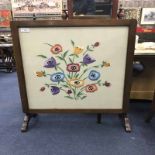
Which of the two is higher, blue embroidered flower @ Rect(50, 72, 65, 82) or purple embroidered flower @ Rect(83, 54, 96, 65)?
purple embroidered flower @ Rect(83, 54, 96, 65)

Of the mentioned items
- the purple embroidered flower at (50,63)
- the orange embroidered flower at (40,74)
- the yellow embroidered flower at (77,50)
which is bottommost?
the orange embroidered flower at (40,74)

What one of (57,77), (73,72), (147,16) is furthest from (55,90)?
(147,16)

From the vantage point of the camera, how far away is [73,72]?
165cm

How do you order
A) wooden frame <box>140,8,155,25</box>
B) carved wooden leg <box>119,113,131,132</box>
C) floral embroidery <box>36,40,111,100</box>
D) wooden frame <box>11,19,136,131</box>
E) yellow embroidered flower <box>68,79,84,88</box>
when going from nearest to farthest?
wooden frame <box>11,19,136,131</box>
floral embroidery <box>36,40,111,100</box>
yellow embroidered flower <box>68,79,84,88</box>
carved wooden leg <box>119,113,131,132</box>
wooden frame <box>140,8,155,25</box>

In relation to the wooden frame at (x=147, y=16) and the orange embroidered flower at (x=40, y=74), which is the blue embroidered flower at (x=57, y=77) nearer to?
the orange embroidered flower at (x=40, y=74)

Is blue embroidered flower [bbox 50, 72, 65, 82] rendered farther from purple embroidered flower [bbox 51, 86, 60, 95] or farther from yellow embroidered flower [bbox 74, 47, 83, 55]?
yellow embroidered flower [bbox 74, 47, 83, 55]

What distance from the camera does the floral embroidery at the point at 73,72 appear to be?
158 cm

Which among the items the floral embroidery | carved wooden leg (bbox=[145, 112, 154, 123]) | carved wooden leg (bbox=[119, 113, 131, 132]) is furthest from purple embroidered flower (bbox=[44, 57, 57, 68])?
carved wooden leg (bbox=[145, 112, 154, 123])

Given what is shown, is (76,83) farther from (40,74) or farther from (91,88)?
(40,74)

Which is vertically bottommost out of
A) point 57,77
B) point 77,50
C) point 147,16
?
point 57,77

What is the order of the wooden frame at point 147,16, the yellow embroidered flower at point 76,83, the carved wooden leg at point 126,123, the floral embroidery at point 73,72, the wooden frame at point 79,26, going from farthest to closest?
the wooden frame at point 147,16, the carved wooden leg at point 126,123, the yellow embroidered flower at point 76,83, the floral embroidery at point 73,72, the wooden frame at point 79,26

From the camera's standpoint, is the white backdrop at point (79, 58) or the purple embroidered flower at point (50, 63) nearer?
the white backdrop at point (79, 58)

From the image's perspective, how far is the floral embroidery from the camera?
158cm

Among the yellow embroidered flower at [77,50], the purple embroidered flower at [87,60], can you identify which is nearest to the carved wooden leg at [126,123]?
the purple embroidered flower at [87,60]
